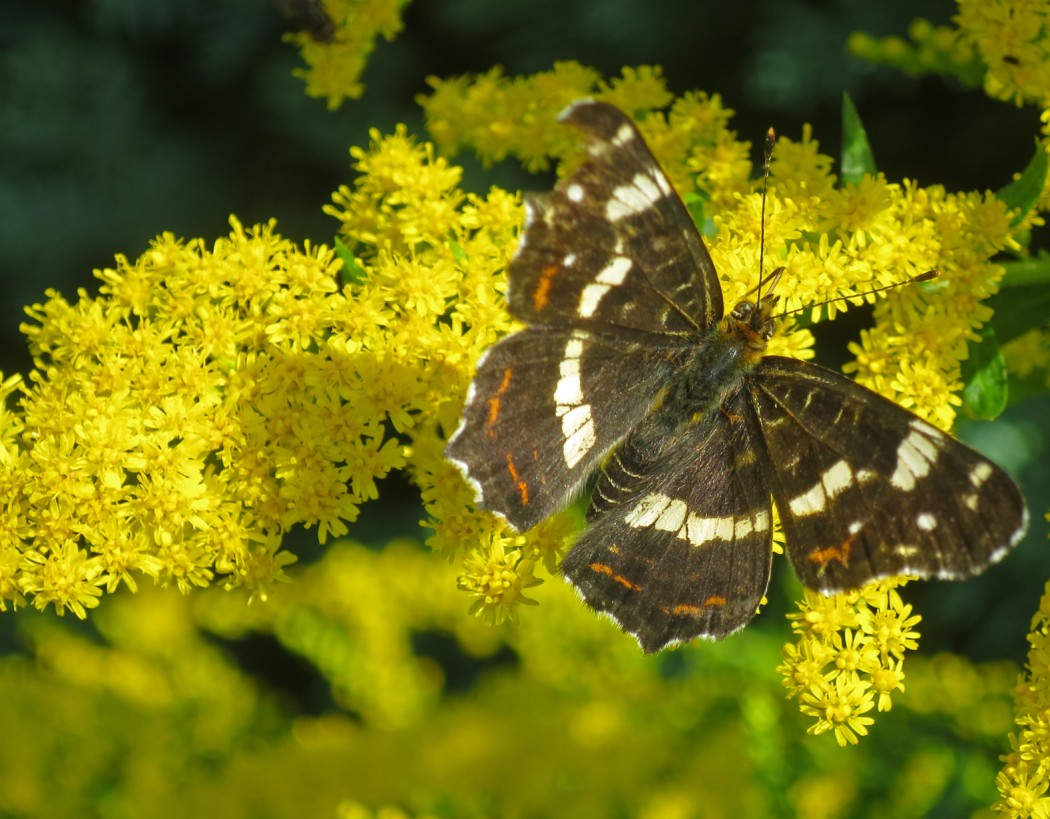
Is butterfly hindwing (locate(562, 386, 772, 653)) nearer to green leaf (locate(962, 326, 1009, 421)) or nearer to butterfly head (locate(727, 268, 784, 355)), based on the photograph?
butterfly head (locate(727, 268, 784, 355))

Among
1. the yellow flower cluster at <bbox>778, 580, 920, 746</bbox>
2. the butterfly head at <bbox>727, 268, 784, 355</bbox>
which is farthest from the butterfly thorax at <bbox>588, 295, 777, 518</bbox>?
the yellow flower cluster at <bbox>778, 580, 920, 746</bbox>

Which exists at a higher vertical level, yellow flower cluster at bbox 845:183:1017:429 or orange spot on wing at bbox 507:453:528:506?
yellow flower cluster at bbox 845:183:1017:429

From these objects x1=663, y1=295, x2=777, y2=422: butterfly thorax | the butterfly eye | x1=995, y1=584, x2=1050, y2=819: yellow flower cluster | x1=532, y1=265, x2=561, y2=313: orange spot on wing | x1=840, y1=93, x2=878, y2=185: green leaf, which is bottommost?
x1=995, y1=584, x2=1050, y2=819: yellow flower cluster

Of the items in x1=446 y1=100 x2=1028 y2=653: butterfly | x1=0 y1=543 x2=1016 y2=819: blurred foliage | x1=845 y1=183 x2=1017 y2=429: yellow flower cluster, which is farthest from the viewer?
x1=0 y1=543 x2=1016 y2=819: blurred foliage

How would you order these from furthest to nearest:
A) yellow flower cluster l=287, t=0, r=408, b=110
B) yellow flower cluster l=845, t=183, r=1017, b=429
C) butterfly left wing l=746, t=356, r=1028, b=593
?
yellow flower cluster l=287, t=0, r=408, b=110 → yellow flower cluster l=845, t=183, r=1017, b=429 → butterfly left wing l=746, t=356, r=1028, b=593

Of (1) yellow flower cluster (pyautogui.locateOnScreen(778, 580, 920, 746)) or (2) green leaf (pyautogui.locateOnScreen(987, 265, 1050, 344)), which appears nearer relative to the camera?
(1) yellow flower cluster (pyautogui.locateOnScreen(778, 580, 920, 746))

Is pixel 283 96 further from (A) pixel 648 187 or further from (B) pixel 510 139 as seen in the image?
(A) pixel 648 187

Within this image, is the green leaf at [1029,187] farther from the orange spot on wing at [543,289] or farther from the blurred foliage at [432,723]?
the blurred foliage at [432,723]

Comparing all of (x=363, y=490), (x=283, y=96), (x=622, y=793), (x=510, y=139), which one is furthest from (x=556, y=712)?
(x=283, y=96)

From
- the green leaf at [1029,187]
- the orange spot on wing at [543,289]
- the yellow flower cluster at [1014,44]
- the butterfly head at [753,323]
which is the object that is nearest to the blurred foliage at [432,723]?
the butterfly head at [753,323]
